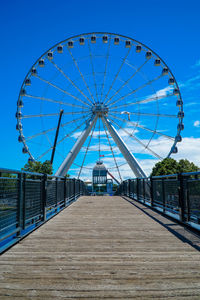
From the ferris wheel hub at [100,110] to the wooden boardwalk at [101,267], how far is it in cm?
1888

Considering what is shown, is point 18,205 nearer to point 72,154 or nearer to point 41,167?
point 72,154

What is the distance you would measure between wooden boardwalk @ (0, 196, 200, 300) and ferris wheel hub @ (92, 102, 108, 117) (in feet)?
61.9

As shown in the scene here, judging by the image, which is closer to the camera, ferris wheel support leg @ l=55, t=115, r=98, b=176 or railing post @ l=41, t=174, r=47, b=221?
railing post @ l=41, t=174, r=47, b=221

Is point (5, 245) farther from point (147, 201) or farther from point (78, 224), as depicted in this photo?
point (147, 201)

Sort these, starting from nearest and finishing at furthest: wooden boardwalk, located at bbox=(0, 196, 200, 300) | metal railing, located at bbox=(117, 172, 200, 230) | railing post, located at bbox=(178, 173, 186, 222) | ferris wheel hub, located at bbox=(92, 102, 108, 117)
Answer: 1. wooden boardwalk, located at bbox=(0, 196, 200, 300)
2. metal railing, located at bbox=(117, 172, 200, 230)
3. railing post, located at bbox=(178, 173, 186, 222)
4. ferris wheel hub, located at bbox=(92, 102, 108, 117)

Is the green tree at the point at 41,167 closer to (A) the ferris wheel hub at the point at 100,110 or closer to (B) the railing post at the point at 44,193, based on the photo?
(A) the ferris wheel hub at the point at 100,110

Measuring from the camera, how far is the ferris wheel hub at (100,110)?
2272 centimetres

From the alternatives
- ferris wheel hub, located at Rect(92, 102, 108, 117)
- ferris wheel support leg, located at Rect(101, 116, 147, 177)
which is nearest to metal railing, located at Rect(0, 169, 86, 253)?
ferris wheel support leg, located at Rect(101, 116, 147, 177)

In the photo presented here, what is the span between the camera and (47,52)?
2152cm

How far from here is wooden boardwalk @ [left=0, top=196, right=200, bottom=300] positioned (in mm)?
2184

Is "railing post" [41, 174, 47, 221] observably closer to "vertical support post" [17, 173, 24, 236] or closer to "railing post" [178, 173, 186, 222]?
"vertical support post" [17, 173, 24, 236]

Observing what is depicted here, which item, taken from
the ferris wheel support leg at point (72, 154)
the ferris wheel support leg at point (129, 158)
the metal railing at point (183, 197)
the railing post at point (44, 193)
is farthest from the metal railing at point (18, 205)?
the ferris wheel support leg at point (129, 158)

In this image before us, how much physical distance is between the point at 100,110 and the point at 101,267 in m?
→ 20.5

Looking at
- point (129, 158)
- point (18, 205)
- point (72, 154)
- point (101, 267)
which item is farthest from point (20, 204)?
point (129, 158)
